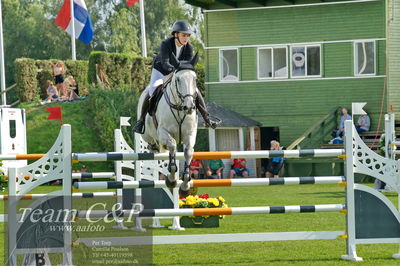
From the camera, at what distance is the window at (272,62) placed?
33.0 metres

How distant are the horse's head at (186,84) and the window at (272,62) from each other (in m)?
23.6

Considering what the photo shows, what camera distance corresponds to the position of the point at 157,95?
1026 centimetres

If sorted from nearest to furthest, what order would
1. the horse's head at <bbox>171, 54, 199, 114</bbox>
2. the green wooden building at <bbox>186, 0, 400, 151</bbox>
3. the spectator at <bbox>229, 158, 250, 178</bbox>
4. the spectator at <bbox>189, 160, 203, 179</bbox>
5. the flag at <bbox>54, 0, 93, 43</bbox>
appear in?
A: the horse's head at <bbox>171, 54, 199, 114</bbox>
the spectator at <bbox>189, 160, 203, 179</bbox>
the spectator at <bbox>229, 158, 250, 178</bbox>
the green wooden building at <bbox>186, 0, 400, 151</bbox>
the flag at <bbox>54, 0, 93, 43</bbox>

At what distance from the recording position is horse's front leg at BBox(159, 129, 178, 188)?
957 centimetres

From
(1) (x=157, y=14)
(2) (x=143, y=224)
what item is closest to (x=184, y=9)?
(1) (x=157, y=14)

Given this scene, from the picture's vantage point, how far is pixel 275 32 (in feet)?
108

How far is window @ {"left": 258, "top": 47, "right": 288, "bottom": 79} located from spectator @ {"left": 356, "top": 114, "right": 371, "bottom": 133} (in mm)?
3728

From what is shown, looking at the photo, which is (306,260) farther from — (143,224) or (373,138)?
(373,138)

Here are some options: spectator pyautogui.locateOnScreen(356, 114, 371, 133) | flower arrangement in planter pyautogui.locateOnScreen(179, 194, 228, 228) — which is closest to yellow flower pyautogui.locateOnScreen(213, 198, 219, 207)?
flower arrangement in planter pyautogui.locateOnScreen(179, 194, 228, 228)

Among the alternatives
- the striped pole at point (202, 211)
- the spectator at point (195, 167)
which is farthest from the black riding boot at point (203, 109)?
the spectator at point (195, 167)

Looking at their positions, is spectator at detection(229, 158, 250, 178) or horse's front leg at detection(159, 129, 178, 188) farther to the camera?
spectator at detection(229, 158, 250, 178)

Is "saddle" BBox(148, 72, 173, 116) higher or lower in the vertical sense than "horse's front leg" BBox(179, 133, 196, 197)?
higher

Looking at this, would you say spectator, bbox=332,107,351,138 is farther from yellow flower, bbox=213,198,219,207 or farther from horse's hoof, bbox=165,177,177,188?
horse's hoof, bbox=165,177,177,188

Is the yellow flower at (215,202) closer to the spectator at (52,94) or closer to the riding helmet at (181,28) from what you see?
the riding helmet at (181,28)
